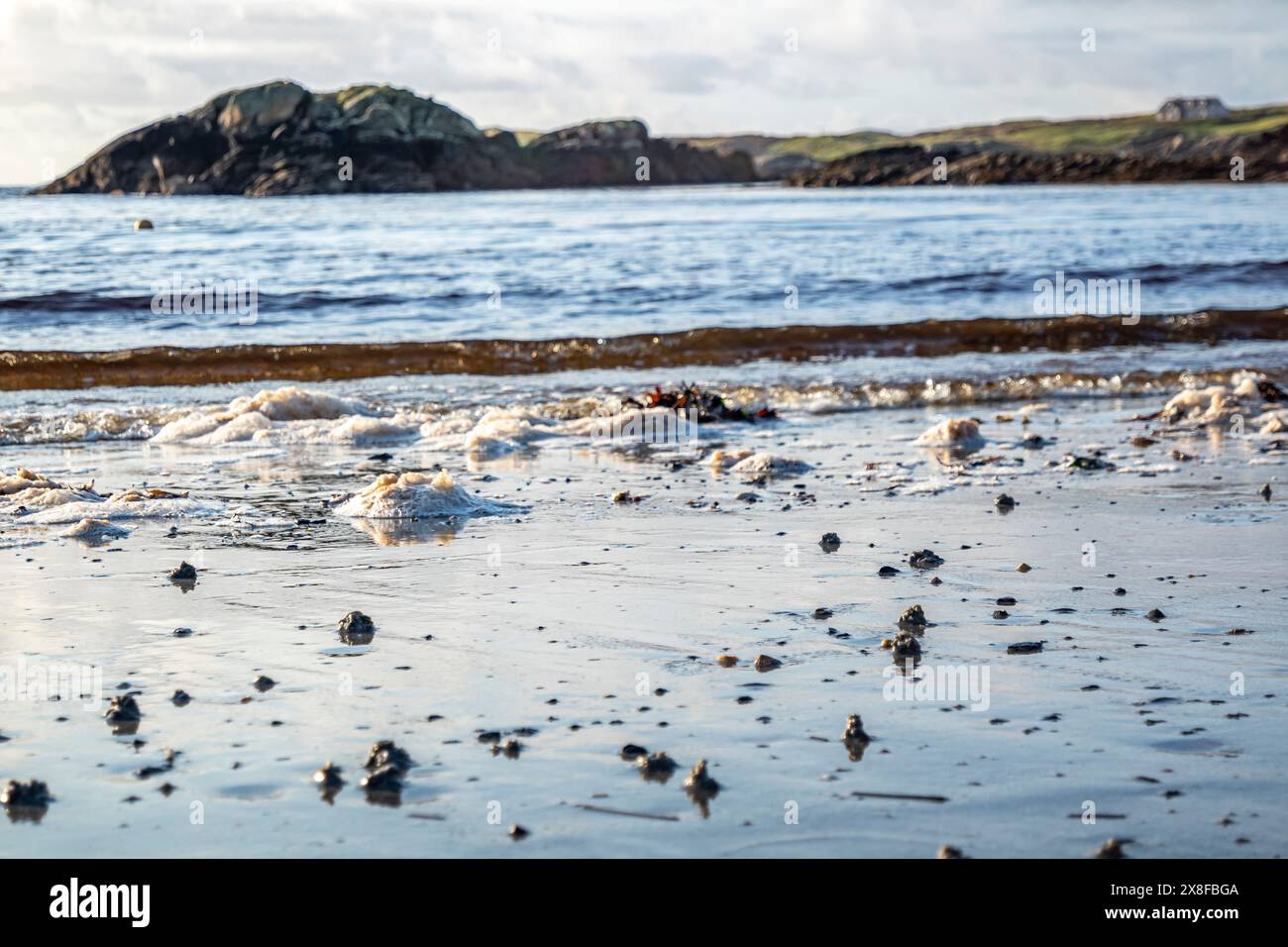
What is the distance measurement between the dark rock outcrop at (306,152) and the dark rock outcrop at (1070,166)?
64.9 feet

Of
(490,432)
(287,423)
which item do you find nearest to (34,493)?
(287,423)

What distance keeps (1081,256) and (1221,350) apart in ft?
40.8

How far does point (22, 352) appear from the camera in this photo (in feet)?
55.2

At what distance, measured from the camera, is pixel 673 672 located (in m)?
4.98

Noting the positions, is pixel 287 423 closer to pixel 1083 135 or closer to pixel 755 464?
pixel 755 464

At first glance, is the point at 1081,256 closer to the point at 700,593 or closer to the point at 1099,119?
the point at 700,593

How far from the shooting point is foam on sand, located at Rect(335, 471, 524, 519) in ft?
25.7

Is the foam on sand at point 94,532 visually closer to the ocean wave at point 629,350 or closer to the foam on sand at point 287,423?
the foam on sand at point 287,423

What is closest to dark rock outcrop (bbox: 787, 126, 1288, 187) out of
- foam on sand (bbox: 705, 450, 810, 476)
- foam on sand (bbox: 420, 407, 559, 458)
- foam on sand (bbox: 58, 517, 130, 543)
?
foam on sand (bbox: 420, 407, 559, 458)

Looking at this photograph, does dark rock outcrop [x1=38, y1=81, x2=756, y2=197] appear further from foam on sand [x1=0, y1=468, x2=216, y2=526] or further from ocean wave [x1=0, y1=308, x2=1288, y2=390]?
foam on sand [x1=0, y1=468, x2=216, y2=526]

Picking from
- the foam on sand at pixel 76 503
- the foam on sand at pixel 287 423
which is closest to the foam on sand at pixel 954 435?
the foam on sand at pixel 287 423

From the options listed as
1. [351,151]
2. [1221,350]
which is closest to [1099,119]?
[351,151]
